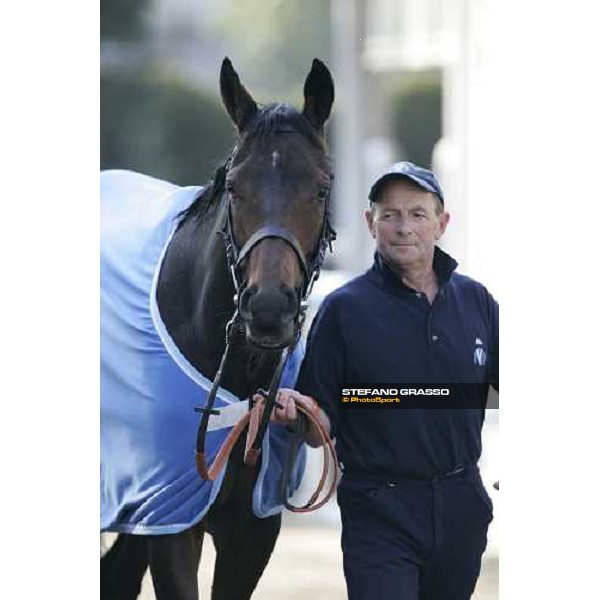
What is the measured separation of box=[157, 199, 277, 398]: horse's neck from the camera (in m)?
3.36

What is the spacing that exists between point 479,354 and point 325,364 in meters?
0.39

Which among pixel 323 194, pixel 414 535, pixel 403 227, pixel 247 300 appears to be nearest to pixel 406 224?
pixel 403 227

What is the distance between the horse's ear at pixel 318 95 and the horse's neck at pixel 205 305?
0.98ft

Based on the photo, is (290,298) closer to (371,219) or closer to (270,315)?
(270,315)

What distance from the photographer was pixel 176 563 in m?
3.48

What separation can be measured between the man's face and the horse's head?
0.27 m

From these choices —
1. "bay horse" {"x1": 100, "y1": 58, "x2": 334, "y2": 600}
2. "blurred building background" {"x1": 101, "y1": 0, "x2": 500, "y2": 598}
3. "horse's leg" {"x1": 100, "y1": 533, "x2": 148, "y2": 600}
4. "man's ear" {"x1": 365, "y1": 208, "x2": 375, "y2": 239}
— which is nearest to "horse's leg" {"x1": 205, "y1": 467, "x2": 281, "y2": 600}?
"bay horse" {"x1": 100, "y1": 58, "x2": 334, "y2": 600}

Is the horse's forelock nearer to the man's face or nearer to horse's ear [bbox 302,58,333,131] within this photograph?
horse's ear [bbox 302,58,333,131]

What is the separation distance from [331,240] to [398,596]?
2.65 ft

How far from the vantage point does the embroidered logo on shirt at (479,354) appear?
353 centimetres

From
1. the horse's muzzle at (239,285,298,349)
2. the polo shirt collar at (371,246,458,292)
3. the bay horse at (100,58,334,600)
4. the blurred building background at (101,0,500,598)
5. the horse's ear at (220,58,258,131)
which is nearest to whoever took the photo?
the horse's muzzle at (239,285,298,349)

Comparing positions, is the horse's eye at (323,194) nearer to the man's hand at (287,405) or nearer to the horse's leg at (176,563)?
the man's hand at (287,405)
